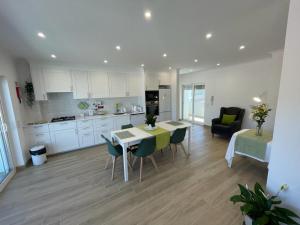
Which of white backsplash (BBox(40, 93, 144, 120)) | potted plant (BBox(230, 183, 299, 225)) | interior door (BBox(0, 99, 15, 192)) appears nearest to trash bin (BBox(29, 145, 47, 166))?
interior door (BBox(0, 99, 15, 192))

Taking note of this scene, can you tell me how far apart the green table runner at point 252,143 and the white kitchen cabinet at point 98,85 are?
4034 mm

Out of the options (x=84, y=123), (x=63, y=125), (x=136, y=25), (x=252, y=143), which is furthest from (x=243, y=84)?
(x=63, y=125)

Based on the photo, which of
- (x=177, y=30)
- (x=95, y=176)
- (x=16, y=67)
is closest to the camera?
(x=177, y=30)

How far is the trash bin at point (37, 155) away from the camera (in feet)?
10.2

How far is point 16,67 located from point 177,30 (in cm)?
411

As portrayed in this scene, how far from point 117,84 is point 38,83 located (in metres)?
2.22

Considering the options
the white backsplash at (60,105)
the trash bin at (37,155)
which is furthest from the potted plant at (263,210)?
the white backsplash at (60,105)

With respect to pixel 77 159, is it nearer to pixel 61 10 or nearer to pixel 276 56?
pixel 61 10

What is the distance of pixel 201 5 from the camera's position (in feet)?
5.05

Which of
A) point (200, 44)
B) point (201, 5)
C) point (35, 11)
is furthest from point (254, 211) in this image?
point (35, 11)

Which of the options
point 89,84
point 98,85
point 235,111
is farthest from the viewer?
point 235,111

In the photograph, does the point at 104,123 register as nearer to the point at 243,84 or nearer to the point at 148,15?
the point at 148,15

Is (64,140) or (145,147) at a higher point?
(145,147)

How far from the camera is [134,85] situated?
5.11 meters
